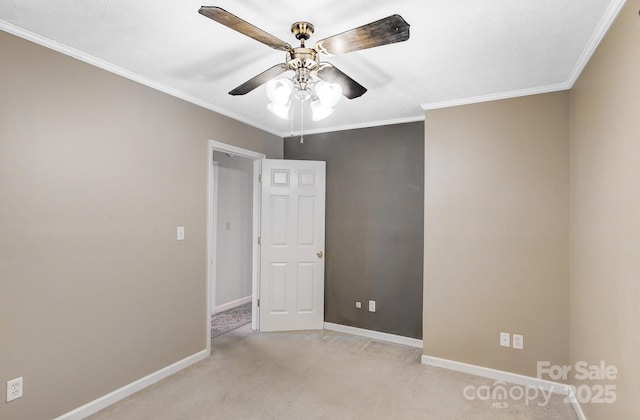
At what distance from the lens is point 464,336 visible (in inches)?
118

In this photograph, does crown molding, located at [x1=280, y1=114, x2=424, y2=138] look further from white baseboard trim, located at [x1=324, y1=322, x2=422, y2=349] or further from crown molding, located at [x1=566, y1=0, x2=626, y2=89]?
white baseboard trim, located at [x1=324, y1=322, x2=422, y2=349]

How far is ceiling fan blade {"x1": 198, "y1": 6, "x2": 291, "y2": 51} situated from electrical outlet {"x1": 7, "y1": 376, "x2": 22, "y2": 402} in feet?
7.55

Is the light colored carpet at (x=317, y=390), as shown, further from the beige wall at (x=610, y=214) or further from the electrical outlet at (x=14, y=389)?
the beige wall at (x=610, y=214)

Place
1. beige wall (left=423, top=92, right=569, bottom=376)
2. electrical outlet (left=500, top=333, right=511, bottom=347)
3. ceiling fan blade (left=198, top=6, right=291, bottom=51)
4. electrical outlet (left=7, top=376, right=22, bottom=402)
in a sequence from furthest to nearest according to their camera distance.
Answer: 1. electrical outlet (left=500, top=333, right=511, bottom=347)
2. beige wall (left=423, top=92, right=569, bottom=376)
3. electrical outlet (left=7, top=376, right=22, bottom=402)
4. ceiling fan blade (left=198, top=6, right=291, bottom=51)

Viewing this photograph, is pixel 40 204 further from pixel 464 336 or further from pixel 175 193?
pixel 464 336

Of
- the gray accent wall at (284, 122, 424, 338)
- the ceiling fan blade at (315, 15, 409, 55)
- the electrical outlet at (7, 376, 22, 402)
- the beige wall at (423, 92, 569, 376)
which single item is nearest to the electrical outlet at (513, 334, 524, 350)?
the beige wall at (423, 92, 569, 376)

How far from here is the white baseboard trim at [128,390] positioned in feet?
7.34

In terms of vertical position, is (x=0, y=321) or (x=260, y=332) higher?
(x=0, y=321)

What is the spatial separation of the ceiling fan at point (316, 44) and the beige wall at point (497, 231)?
156 centimetres

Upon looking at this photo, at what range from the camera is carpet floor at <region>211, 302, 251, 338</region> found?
4.09 meters

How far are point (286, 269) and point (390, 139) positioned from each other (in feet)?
6.44

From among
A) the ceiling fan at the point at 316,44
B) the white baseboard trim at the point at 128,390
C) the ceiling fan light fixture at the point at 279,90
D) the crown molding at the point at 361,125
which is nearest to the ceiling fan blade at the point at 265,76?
the ceiling fan at the point at 316,44

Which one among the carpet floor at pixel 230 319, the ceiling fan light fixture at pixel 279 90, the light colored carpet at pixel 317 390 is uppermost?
the ceiling fan light fixture at pixel 279 90

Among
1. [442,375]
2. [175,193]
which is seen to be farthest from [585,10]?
[175,193]
